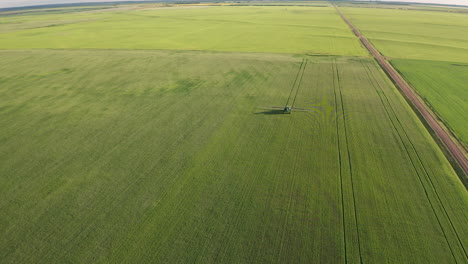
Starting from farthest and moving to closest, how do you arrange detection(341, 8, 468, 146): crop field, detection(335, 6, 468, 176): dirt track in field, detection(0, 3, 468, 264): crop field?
detection(341, 8, 468, 146): crop field → detection(335, 6, 468, 176): dirt track in field → detection(0, 3, 468, 264): crop field

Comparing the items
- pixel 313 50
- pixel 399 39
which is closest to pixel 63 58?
pixel 313 50

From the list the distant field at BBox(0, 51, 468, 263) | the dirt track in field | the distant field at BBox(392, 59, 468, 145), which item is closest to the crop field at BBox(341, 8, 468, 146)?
the distant field at BBox(392, 59, 468, 145)

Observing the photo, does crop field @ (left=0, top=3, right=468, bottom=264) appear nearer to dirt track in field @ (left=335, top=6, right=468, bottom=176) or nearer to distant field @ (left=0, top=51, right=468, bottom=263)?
distant field @ (left=0, top=51, right=468, bottom=263)

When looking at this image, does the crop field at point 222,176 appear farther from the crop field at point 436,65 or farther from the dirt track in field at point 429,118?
the crop field at point 436,65

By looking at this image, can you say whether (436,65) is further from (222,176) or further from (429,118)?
(222,176)

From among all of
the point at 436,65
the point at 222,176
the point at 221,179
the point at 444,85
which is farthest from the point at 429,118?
the point at 436,65

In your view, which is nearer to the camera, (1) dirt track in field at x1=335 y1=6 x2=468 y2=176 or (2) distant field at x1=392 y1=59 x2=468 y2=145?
(1) dirt track in field at x1=335 y1=6 x2=468 y2=176

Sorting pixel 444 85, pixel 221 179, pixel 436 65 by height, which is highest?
pixel 436 65

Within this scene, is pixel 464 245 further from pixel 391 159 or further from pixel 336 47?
pixel 336 47
